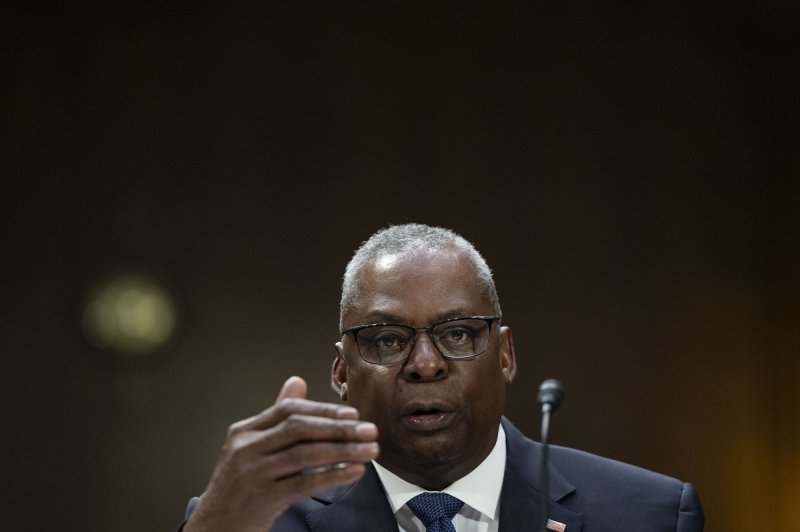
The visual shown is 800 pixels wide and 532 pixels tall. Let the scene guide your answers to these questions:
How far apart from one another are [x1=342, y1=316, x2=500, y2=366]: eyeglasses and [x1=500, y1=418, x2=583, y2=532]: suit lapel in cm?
31

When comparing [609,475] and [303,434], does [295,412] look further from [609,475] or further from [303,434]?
[609,475]

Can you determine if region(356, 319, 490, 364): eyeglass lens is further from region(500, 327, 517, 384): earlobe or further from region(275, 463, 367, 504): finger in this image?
region(275, 463, 367, 504): finger

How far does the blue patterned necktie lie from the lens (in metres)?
2.18

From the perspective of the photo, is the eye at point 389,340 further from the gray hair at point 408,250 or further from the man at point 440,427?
the gray hair at point 408,250

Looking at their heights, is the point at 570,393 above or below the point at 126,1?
below

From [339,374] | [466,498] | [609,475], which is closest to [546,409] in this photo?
[466,498]

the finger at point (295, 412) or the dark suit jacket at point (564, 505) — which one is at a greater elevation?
the finger at point (295, 412)

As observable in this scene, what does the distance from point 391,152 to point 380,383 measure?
2149 millimetres

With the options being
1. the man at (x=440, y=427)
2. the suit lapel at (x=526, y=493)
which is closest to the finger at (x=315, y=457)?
the man at (x=440, y=427)

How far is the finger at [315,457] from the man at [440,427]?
497 millimetres

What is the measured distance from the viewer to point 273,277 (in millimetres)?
4109

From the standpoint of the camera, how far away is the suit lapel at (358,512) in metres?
2.19

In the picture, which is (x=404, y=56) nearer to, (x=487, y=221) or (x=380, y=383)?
(x=487, y=221)

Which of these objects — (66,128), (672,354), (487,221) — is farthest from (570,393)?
(66,128)
